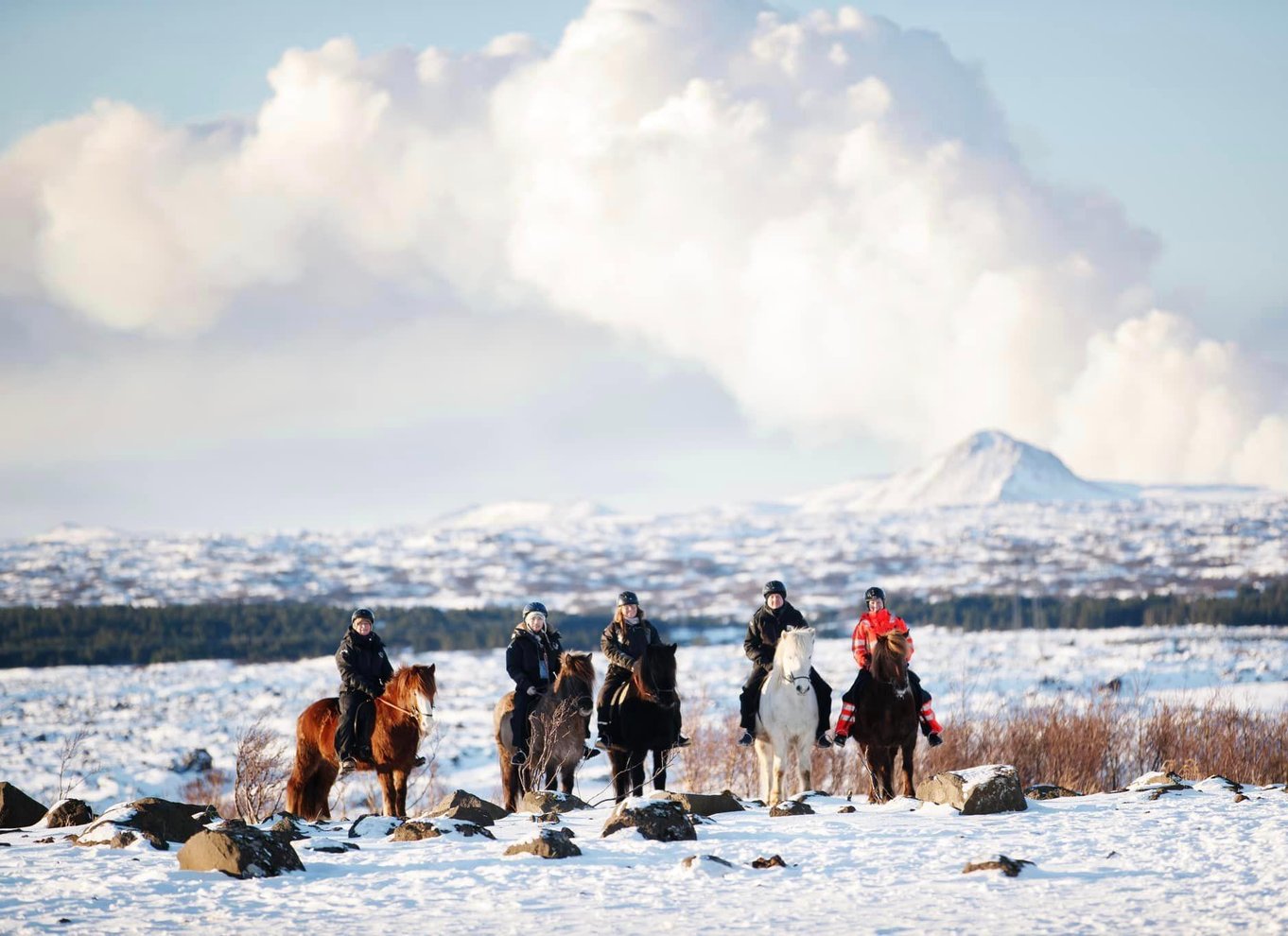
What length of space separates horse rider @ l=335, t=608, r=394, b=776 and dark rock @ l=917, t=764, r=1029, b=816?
5.61 metres

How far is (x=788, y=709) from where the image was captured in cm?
1234

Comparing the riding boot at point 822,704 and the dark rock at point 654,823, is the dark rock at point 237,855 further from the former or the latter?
the riding boot at point 822,704

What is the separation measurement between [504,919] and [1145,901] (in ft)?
13.3

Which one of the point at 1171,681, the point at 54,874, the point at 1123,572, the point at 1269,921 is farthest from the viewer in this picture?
the point at 1123,572

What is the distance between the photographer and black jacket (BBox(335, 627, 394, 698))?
467 inches

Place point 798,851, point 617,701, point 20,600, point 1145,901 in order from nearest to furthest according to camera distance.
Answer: point 1145,901 → point 798,851 → point 617,701 → point 20,600

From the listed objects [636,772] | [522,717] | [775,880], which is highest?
[522,717]

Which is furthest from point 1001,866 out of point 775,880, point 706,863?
point 706,863

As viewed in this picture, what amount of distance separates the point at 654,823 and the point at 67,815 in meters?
5.36

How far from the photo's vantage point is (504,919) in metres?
7.39

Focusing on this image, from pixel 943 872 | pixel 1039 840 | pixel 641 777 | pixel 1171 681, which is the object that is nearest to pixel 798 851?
pixel 943 872

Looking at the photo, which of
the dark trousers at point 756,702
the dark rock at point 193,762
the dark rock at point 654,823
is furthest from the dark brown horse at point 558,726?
the dark rock at point 193,762

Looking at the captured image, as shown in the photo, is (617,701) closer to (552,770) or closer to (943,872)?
(552,770)

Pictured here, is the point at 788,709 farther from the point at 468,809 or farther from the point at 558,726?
the point at 468,809
